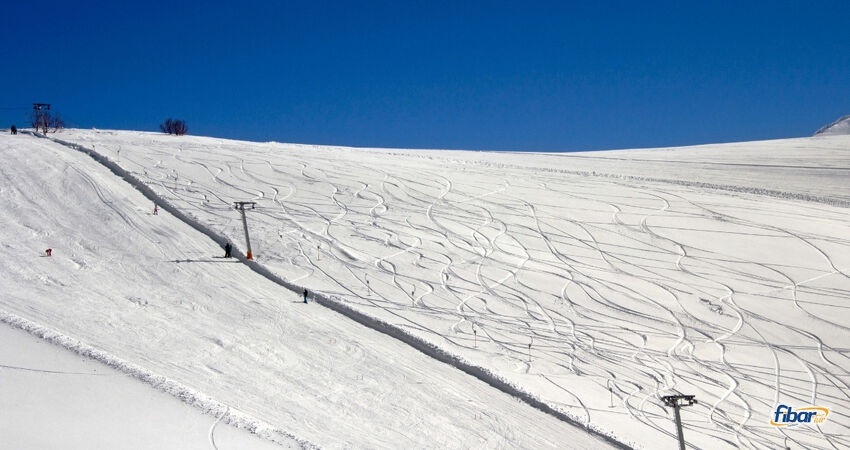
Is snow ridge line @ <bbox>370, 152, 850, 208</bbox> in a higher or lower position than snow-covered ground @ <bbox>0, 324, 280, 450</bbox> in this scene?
higher

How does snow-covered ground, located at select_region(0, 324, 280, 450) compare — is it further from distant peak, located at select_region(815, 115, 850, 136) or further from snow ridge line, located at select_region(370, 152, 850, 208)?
distant peak, located at select_region(815, 115, 850, 136)

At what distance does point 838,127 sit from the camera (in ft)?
308

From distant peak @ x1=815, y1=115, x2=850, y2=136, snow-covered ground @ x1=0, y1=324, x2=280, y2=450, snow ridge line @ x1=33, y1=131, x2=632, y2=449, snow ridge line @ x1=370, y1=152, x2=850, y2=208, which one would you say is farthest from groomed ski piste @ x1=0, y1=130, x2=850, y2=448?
distant peak @ x1=815, y1=115, x2=850, y2=136

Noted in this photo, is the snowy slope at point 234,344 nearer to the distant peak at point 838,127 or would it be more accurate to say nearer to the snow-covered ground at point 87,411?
the snow-covered ground at point 87,411

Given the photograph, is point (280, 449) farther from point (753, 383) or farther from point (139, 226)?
point (139, 226)

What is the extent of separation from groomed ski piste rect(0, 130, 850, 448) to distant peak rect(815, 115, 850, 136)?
2070 inches

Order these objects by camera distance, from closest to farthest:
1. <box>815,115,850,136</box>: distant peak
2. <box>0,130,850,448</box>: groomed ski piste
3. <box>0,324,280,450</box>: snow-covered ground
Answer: <box>0,324,280,450</box>: snow-covered ground, <box>0,130,850,448</box>: groomed ski piste, <box>815,115,850,136</box>: distant peak

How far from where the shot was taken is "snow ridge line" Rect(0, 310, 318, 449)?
15.2m

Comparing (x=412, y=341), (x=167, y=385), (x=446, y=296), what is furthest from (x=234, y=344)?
(x=446, y=296)

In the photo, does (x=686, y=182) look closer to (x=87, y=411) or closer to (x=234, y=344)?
(x=234, y=344)

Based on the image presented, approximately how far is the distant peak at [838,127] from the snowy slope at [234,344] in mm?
87448

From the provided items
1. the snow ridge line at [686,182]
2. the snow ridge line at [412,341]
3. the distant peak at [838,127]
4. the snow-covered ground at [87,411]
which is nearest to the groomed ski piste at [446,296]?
the snow ridge line at [412,341]

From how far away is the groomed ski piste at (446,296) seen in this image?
1908cm

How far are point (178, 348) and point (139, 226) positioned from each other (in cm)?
1250
